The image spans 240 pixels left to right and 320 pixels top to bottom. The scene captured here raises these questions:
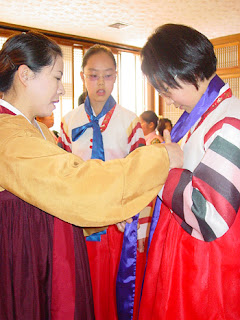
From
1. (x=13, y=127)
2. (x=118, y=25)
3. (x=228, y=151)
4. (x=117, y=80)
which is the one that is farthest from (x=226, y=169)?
(x=117, y=80)

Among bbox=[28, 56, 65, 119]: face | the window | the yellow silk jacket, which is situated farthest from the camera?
the window

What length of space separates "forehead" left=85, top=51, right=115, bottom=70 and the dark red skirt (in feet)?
4.16

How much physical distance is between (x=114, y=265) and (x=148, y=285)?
0.67 m

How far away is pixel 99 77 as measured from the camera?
206 cm

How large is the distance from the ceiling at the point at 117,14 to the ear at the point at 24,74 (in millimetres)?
3405

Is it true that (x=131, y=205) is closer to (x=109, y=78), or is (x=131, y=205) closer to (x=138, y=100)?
(x=109, y=78)

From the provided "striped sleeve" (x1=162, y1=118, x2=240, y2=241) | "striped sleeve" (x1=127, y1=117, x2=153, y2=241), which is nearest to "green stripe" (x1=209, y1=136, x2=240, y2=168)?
"striped sleeve" (x1=162, y1=118, x2=240, y2=241)

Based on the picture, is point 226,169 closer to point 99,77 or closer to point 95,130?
point 95,130

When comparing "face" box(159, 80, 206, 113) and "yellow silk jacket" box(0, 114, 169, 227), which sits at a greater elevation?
"face" box(159, 80, 206, 113)

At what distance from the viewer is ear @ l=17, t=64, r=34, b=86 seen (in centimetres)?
108

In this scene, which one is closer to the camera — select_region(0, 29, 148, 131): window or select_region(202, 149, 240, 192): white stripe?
select_region(202, 149, 240, 192): white stripe

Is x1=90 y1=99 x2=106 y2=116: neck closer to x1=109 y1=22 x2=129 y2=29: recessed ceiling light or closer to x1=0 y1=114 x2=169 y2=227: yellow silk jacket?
x1=0 y1=114 x2=169 y2=227: yellow silk jacket

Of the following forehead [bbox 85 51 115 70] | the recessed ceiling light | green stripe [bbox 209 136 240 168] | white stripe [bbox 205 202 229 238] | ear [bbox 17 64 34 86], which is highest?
the recessed ceiling light

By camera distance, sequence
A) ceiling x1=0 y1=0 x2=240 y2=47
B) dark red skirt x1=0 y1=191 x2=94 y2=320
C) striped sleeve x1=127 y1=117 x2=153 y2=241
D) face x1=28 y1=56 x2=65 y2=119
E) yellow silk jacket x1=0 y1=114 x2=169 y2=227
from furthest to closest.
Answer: ceiling x1=0 y1=0 x2=240 y2=47 < striped sleeve x1=127 y1=117 x2=153 y2=241 < face x1=28 y1=56 x2=65 y2=119 < dark red skirt x1=0 y1=191 x2=94 y2=320 < yellow silk jacket x1=0 y1=114 x2=169 y2=227
